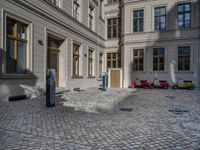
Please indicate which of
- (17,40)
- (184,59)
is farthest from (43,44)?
(184,59)

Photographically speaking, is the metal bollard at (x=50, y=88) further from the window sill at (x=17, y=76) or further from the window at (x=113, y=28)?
the window at (x=113, y=28)

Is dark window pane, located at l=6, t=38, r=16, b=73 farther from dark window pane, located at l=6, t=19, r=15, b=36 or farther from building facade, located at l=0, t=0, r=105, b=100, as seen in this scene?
dark window pane, located at l=6, t=19, r=15, b=36

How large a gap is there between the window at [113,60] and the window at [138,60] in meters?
2.31

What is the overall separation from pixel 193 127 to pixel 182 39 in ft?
44.7

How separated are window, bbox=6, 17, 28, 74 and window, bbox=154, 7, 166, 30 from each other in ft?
41.6

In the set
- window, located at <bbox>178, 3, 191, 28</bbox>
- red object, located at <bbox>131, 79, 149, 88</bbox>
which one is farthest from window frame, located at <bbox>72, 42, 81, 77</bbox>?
window, located at <bbox>178, 3, 191, 28</bbox>

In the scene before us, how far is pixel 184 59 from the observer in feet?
53.4

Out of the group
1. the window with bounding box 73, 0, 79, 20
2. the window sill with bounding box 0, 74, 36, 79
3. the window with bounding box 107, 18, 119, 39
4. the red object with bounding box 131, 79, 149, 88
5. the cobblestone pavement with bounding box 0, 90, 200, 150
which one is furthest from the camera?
the window with bounding box 107, 18, 119, 39

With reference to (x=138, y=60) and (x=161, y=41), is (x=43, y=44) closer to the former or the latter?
(x=138, y=60)

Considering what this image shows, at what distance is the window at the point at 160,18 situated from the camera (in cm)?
1705

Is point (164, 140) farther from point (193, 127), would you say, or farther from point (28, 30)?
point (28, 30)

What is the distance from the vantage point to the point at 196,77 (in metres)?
15.9

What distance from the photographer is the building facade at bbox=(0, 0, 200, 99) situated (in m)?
8.25

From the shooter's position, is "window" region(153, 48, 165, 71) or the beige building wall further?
"window" region(153, 48, 165, 71)
